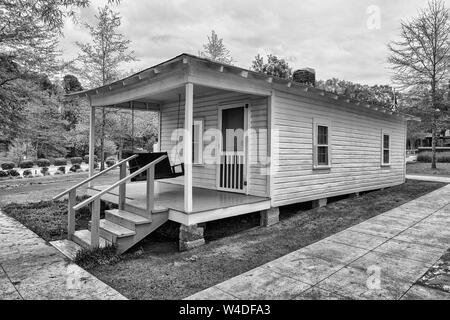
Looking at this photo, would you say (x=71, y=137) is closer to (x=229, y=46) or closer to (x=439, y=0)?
(x=229, y=46)

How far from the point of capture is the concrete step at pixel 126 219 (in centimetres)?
462

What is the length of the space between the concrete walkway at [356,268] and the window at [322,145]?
1852 mm

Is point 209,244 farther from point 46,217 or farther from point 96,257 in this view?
point 46,217

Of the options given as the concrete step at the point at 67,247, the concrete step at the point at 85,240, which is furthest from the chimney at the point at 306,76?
the concrete step at the point at 67,247

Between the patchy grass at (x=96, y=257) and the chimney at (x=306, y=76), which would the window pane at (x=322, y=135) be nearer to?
the chimney at (x=306, y=76)

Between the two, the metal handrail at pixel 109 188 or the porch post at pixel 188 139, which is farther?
the porch post at pixel 188 139

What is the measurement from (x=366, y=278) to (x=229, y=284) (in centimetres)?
155

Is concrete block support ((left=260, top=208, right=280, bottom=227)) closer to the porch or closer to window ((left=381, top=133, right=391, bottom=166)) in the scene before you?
the porch

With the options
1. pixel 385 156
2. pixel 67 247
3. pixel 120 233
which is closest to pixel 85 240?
pixel 67 247

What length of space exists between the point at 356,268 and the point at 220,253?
1.83 metres

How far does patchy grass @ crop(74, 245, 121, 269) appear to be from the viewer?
4009 mm

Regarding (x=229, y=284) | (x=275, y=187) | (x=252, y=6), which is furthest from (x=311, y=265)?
(x=252, y=6)

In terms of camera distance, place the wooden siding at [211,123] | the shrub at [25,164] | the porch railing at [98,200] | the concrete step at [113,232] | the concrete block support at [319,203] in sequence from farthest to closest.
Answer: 1. the shrub at [25,164]
2. the concrete block support at [319,203]
3. the wooden siding at [211,123]
4. the concrete step at [113,232]
5. the porch railing at [98,200]

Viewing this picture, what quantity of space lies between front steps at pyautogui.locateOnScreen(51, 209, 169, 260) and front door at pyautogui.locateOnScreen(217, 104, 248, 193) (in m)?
2.11
